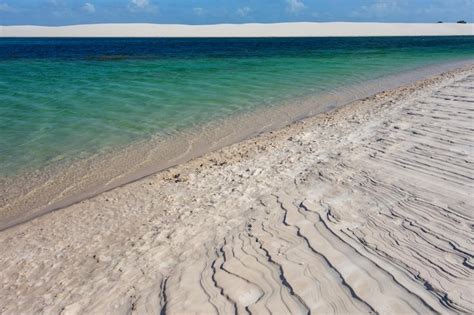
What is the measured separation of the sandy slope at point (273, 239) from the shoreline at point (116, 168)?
571 mm

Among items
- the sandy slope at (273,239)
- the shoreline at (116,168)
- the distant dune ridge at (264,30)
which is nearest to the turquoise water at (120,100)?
the shoreline at (116,168)

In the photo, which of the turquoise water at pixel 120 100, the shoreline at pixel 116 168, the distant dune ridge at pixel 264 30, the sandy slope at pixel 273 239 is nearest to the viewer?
the sandy slope at pixel 273 239

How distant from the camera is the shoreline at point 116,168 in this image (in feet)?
21.9

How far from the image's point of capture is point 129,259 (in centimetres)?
445

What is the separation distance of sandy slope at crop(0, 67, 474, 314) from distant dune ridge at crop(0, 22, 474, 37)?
341 feet

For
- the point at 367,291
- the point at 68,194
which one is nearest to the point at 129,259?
the point at 367,291

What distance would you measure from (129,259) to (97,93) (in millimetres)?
12970

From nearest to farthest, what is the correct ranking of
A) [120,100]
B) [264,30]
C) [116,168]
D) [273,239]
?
[273,239]
[116,168]
[120,100]
[264,30]

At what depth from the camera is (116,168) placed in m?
7.95

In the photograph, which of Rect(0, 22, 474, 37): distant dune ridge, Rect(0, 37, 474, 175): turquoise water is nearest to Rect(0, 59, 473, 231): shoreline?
Rect(0, 37, 474, 175): turquoise water

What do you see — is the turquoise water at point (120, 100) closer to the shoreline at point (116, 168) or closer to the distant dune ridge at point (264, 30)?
the shoreline at point (116, 168)

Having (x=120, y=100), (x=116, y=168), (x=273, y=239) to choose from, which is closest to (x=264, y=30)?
(x=120, y=100)

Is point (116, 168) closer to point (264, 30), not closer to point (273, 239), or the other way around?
point (273, 239)

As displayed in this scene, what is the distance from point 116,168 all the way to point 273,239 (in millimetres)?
4397
